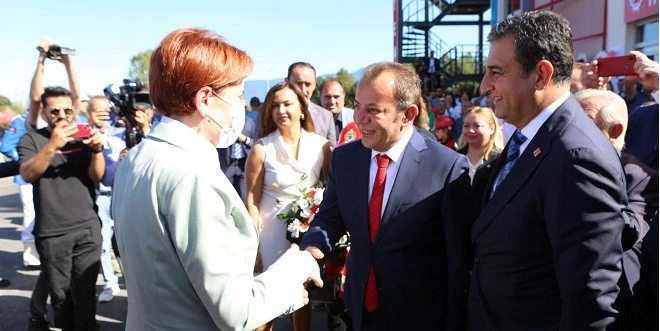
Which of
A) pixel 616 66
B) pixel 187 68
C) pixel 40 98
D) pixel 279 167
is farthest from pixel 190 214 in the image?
pixel 40 98

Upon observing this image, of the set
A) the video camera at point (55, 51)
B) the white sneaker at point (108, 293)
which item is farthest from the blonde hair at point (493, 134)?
the white sneaker at point (108, 293)

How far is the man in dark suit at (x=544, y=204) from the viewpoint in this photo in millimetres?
1582

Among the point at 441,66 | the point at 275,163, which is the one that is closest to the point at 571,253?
the point at 275,163

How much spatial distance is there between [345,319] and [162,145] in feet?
8.97

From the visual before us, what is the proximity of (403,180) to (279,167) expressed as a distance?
5.31 ft

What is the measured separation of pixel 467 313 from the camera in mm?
2137

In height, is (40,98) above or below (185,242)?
above

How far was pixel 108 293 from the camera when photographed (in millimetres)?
5457

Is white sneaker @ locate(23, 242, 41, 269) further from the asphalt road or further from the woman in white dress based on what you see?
the woman in white dress

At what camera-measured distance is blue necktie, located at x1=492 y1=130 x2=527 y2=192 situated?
194cm

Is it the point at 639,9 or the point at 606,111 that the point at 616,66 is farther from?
the point at 639,9

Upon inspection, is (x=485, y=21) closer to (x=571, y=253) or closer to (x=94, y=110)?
(x=94, y=110)

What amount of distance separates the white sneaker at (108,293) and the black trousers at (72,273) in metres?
0.90

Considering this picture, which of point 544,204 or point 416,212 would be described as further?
point 416,212
